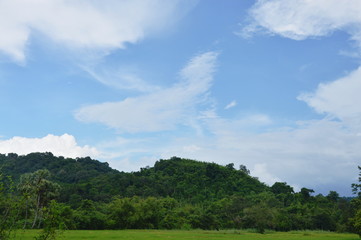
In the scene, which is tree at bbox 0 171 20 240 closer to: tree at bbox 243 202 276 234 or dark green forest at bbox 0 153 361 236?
dark green forest at bbox 0 153 361 236

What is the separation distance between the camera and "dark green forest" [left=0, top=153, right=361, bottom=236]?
51.4 metres

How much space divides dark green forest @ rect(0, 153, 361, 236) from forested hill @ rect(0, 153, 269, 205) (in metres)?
0.29

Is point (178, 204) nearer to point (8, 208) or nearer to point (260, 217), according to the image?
point (260, 217)

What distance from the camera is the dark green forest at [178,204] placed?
51447 millimetres

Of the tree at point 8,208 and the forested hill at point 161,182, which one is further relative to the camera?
the forested hill at point 161,182

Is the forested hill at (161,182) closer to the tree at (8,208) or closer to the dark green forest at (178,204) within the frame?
the dark green forest at (178,204)

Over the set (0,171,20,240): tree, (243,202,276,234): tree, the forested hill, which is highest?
the forested hill

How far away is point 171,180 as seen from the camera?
12762cm

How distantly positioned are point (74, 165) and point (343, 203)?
11737cm

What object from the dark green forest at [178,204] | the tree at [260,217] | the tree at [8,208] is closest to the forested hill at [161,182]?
the dark green forest at [178,204]

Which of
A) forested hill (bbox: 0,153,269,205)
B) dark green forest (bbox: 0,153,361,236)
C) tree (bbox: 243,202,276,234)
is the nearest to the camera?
dark green forest (bbox: 0,153,361,236)

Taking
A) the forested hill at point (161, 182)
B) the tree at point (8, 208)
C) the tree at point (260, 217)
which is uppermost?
the forested hill at point (161, 182)

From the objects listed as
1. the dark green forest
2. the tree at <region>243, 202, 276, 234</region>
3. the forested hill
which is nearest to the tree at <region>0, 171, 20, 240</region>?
the dark green forest

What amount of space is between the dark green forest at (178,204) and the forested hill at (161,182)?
291 mm
